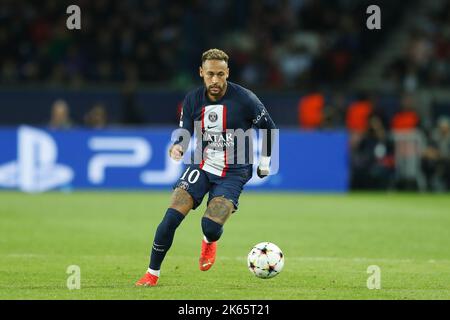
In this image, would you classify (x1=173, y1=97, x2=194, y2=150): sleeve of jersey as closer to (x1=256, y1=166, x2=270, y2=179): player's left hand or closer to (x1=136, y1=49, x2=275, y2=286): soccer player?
(x1=136, y1=49, x2=275, y2=286): soccer player

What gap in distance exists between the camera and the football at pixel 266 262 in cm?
992

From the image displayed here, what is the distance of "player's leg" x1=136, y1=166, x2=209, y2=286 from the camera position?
9.61 meters

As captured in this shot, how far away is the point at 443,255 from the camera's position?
41.4 ft

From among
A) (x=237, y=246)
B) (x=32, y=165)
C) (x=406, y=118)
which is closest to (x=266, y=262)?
(x=237, y=246)

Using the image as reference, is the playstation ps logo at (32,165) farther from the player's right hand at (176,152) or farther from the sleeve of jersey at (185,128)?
the player's right hand at (176,152)

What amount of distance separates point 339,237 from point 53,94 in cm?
1216

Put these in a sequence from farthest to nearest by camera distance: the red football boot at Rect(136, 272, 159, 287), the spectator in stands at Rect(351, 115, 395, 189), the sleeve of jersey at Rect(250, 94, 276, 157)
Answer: the spectator in stands at Rect(351, 115, 395, 189)
the sleeve of jersey at Rect(250, 94, 276, 157)
the red football boot at Rect(136, 272, 159, 287)

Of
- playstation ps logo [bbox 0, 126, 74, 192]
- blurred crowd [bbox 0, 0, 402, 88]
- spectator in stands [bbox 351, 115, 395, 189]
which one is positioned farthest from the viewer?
blurred crowd [bbox 0, 0, 402, 88]

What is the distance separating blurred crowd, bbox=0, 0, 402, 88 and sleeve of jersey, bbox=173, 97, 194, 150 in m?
15.7

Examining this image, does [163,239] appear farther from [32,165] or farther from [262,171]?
[32,165]

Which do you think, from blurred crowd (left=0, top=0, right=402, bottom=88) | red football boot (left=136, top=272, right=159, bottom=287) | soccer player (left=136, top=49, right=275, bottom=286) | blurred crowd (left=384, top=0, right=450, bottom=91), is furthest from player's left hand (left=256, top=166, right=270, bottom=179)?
blurred crowd (left=384, top=0, right=450, bottom=91)

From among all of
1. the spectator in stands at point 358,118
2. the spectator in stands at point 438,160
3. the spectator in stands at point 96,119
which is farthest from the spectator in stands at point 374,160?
the spectator in stands at point 96,119

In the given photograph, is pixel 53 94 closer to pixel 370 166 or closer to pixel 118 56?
pixel 118 56

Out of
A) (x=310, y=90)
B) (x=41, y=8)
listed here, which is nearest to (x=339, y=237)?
(x=310, y=90)
